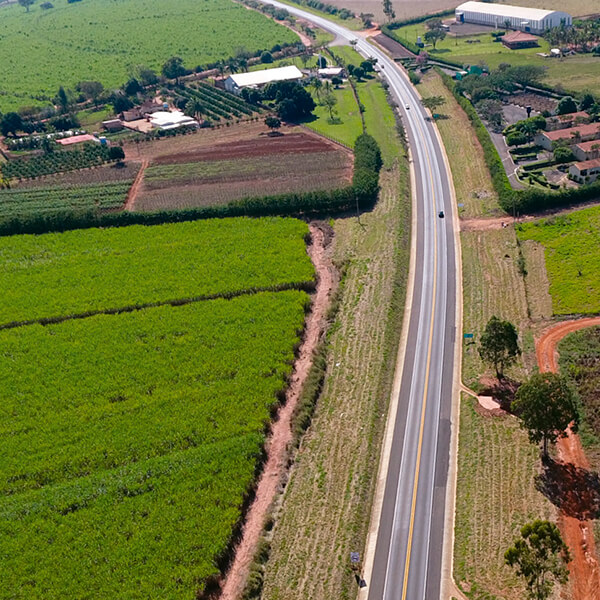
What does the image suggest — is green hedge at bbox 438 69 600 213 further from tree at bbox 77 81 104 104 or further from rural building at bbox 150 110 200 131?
tree at bbox 77 81 104 104

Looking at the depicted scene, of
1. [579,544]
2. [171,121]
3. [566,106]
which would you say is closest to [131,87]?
[171,121]

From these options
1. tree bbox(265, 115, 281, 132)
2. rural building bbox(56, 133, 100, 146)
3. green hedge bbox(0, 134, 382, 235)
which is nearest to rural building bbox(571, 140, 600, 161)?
green hedge bbox(0, 134, 382, 235)

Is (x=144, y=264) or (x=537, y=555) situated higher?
(x=144, y=264)

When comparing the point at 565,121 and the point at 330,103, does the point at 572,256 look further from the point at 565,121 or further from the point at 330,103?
the point at 330,103

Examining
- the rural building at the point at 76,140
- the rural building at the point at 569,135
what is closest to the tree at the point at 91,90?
the rural building at the point at 76,140

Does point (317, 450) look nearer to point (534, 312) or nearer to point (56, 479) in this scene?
point (56, 479)

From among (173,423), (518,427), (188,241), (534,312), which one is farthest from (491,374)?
(188,241)
